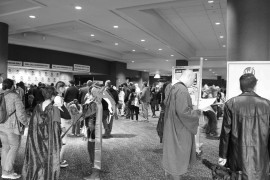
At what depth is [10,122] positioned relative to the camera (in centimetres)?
389

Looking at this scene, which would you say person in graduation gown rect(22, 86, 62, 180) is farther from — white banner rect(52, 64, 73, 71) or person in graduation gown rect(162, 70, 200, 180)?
white banner rect(52, 64, 73, 71)

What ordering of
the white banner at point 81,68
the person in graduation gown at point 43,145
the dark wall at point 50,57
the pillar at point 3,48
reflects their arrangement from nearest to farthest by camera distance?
the person in graduation gown at point 43,145
the pillar at point 3,48
the dark wall at point 50,57
the white banner at point 81,68

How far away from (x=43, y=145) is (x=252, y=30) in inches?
152

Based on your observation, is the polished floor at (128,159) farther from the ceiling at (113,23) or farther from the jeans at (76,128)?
the ceiling at (113,23)

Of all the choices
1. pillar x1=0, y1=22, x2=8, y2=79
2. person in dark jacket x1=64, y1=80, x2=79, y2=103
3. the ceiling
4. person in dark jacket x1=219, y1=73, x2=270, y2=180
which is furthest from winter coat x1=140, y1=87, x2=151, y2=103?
person in dark jacket x1=219, y1=73, x2=270, y2=180

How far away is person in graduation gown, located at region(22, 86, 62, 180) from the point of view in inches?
135

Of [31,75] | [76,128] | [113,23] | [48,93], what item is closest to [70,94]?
[76,128]

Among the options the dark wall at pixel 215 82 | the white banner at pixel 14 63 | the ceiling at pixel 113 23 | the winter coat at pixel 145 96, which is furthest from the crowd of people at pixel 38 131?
the dark wall at pixel 215 82

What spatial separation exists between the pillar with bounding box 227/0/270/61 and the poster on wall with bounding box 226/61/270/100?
1.20m

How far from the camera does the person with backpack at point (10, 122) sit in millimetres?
3852

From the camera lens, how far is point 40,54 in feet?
45.0

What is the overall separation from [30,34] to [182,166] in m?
10.6

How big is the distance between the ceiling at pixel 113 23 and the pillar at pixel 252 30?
2216 mm

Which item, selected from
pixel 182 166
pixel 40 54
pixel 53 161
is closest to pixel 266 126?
pixel 182 166
